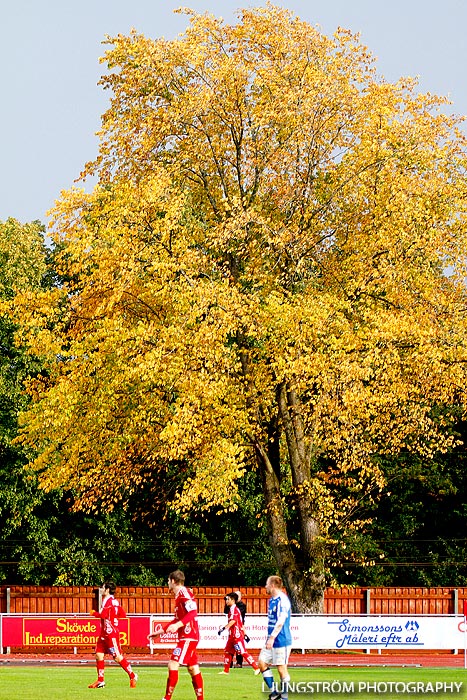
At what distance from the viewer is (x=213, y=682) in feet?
79.2

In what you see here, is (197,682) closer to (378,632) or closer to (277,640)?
(277,640)

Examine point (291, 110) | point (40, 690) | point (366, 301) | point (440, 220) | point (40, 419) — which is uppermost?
point (291, 110)

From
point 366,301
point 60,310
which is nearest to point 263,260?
point 366,301

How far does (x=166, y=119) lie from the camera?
32.8m

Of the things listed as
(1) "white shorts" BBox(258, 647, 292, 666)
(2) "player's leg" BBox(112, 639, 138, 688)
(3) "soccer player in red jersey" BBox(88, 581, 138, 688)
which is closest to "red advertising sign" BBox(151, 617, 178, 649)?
(3) "soccer player in red jersey" BBox(88, 581, 138, 688)

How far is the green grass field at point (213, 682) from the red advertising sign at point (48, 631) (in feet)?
12.3

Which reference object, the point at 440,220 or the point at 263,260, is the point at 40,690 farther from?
the point at 440,220

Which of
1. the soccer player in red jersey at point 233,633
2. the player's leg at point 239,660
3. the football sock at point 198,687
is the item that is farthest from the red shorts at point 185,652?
the player's leg at point 239,660

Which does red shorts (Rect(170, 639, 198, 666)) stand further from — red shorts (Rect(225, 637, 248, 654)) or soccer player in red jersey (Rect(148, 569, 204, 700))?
red shorts (Rect(225, 637, 248, 654))

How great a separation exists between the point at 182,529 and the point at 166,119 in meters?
18.9

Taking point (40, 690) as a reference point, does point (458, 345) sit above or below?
above

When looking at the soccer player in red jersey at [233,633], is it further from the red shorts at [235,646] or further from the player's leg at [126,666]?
the player's leg at [126,666]

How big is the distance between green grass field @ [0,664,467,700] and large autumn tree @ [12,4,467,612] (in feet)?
15.8

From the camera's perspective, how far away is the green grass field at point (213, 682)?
67.4 ft
